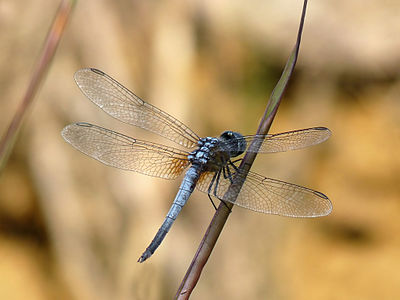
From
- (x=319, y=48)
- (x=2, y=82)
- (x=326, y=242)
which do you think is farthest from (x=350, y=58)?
(x=2, y=82)

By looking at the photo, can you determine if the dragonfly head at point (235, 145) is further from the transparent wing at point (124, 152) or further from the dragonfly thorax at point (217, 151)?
the transparent wing at point (124, 152)

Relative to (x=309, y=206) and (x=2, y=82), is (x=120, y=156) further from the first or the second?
(x=2, y=82)

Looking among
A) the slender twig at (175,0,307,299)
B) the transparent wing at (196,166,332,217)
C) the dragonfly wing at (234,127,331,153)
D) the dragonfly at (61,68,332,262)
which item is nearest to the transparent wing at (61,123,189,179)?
the dragonfly at (61,68,332,262)

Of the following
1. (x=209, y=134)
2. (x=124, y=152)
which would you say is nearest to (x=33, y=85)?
(x=124, y=152)

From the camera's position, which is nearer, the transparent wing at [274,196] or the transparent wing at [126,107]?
the transparent wing at [274,196]

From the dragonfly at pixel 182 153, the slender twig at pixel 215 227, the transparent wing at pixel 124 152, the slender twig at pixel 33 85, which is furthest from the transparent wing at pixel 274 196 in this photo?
the slender twig at pixel 33 85

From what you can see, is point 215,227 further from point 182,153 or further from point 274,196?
point 182,153

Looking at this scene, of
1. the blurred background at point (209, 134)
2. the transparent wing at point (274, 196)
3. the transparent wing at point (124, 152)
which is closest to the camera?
the transparent wing at point (274, 196)
